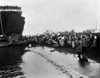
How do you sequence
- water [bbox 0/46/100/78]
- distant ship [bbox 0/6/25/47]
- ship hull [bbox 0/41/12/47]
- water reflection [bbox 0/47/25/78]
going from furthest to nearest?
1. distant ship [bbox 0/6/25/47]
2. ship hull [bbox 0/41/12/47]
3. water reflection [bbox 0/47/25/78]
4. water [bbox 0/46/100/78]

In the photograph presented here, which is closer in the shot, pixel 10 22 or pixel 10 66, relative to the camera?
pixel 10 66

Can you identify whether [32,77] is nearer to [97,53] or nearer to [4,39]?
[97,53]

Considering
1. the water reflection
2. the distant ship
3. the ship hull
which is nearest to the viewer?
the water reflection

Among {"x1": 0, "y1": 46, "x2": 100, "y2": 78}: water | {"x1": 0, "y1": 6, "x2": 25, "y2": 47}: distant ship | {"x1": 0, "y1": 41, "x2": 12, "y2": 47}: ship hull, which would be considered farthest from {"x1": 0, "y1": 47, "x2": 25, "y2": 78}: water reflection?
{"x1": 0, "y1": 6, "x2": 25, "y2": 47}: distant ship

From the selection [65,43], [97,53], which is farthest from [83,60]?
[65,43]

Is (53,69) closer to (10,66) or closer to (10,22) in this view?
(10,66)

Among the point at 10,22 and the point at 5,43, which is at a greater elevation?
the point at 10,22

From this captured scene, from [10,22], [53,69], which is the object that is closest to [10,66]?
[53,69]

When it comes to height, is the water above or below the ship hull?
above

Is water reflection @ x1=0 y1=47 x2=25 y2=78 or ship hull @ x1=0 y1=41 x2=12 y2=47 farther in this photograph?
ship hull @ x1=0 y1=41 x2=12 y2=47

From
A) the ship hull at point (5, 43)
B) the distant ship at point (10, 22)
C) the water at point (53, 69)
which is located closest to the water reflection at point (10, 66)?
the water at point (53, 69)

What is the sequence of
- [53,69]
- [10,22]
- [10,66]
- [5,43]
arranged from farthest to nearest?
[10,22], [5,43], [10,66], [53,69]

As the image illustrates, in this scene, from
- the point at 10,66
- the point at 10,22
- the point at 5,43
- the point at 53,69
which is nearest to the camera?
the point at 53,69

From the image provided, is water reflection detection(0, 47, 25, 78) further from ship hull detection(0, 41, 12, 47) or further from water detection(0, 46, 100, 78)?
ship hull detection(0, 41, 12, 47)
